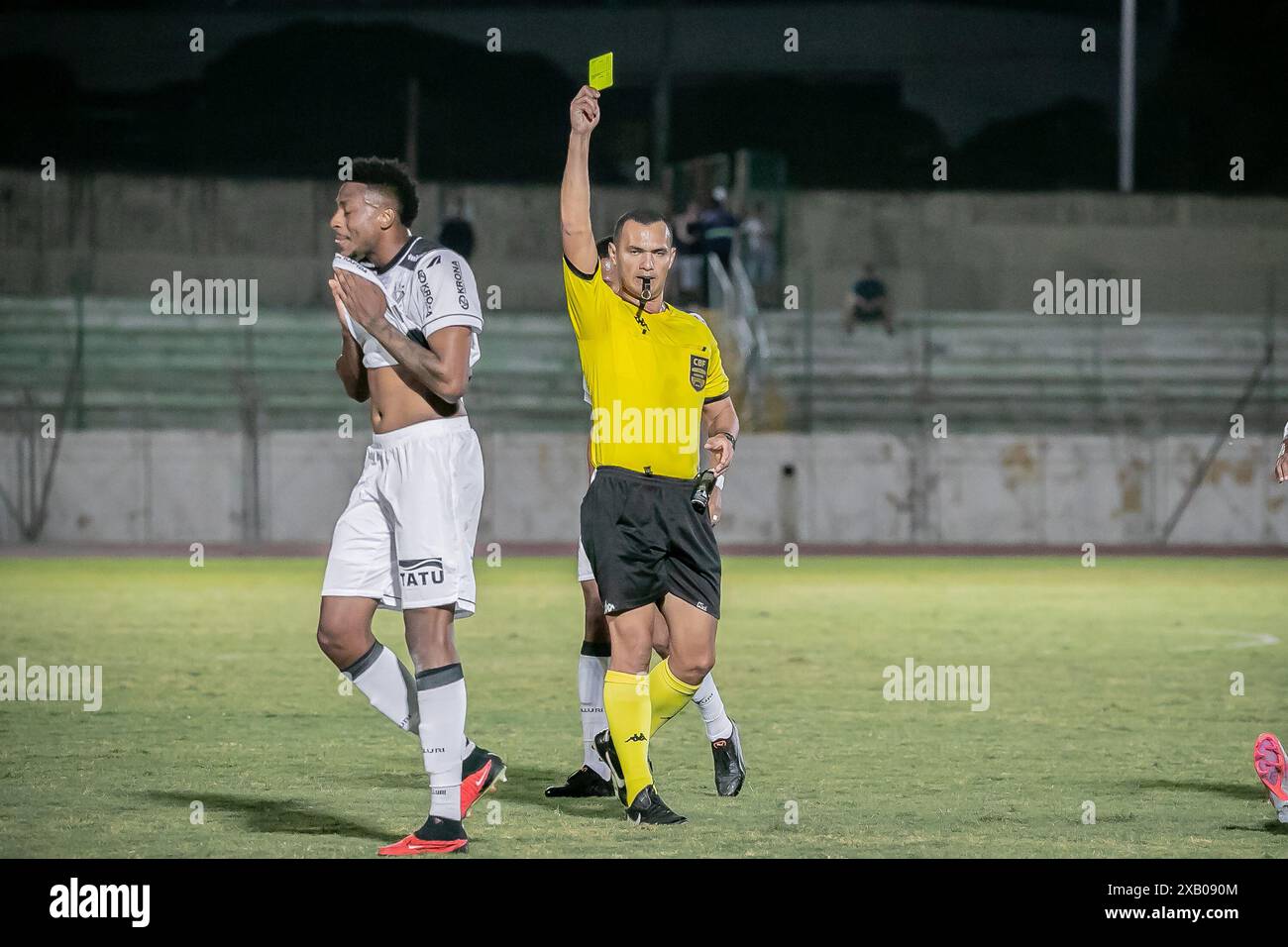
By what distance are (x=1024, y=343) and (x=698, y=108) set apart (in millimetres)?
14123

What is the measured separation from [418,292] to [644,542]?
1.21 meters

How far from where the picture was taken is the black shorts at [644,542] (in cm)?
681

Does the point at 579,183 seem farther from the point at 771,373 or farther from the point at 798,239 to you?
the point at 798,239

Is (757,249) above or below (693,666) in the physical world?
above

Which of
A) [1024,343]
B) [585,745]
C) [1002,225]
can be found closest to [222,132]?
[1002,225]

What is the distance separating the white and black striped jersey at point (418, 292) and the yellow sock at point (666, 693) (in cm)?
144

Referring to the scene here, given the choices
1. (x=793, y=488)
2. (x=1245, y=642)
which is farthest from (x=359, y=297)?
(x=793, y=488)

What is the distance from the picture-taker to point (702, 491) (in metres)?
6.92

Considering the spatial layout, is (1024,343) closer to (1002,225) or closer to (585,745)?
(1002,225)

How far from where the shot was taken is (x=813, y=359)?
2591 centimetres

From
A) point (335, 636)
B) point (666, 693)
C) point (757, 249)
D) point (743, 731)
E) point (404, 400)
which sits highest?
point (757, 249)

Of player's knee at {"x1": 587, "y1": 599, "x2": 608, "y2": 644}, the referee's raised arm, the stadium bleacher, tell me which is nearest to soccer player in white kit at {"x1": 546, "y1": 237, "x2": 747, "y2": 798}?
player's knee at {"x1": 587, "y1": 599, "x2": 608, "y2": 644}

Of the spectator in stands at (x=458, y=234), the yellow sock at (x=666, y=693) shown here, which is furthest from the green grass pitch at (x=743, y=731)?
the spectator in stands at (x=458, y=234)

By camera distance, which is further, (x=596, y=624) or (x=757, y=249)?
(x=757, y=249)
